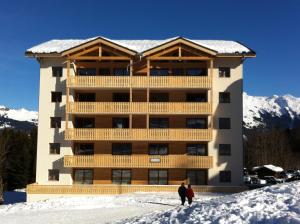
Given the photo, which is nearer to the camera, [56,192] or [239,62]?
[56,192]

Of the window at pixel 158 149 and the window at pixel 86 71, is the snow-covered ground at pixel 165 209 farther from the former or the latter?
the window at pixel 86 71

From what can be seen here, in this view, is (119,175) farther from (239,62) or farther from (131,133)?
(239,62)

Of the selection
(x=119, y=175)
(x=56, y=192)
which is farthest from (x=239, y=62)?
(x=56, y=192)

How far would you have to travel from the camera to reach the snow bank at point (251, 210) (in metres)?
13.9

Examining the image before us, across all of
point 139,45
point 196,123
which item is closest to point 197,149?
point 196,123

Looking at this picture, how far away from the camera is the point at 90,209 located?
2841cm

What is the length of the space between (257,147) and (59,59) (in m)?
70.0

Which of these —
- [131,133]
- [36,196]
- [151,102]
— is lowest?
[36,196]

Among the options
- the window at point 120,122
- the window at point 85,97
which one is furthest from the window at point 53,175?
the window at point 85,97

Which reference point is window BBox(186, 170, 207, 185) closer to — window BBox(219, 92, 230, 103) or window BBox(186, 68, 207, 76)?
window BBox(219, 92, 230, 103)

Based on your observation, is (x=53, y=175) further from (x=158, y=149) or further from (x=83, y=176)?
(x=158, y=149)

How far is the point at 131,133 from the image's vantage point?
3778 cm

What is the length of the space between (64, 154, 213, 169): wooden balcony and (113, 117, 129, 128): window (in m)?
3.29

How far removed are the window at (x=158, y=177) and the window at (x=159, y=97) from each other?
665 cm
